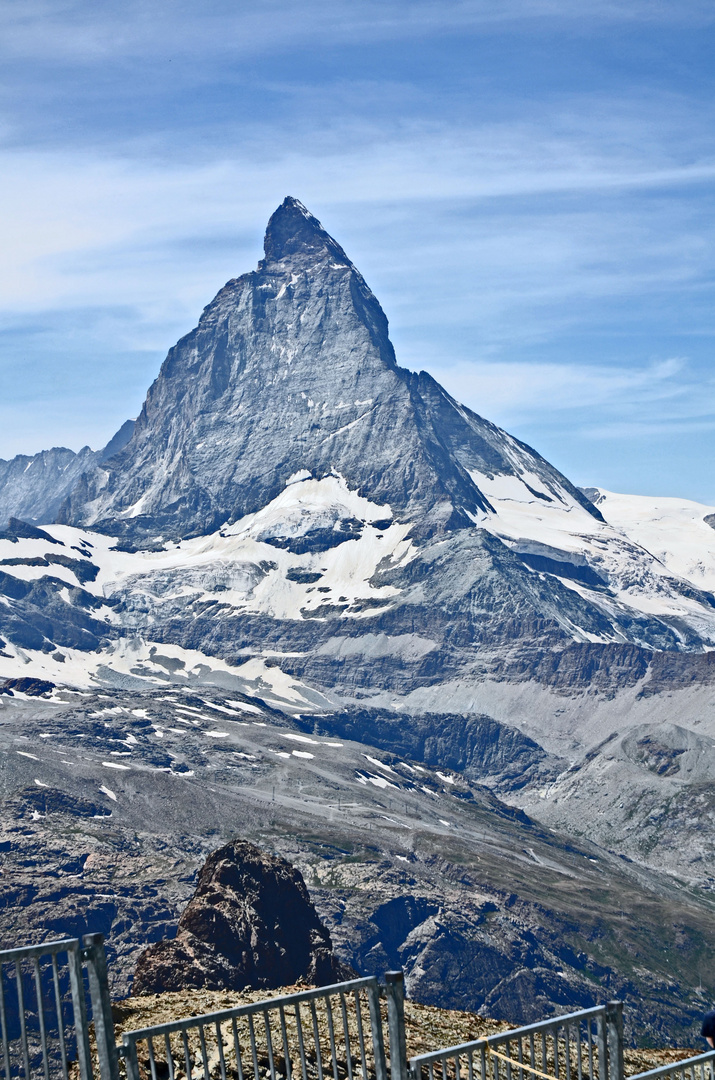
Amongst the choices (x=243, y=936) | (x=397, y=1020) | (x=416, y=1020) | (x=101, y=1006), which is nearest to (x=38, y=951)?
(x=101, y=1006)

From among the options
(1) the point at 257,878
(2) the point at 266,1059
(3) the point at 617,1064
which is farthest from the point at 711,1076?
(1) the point at 257,878

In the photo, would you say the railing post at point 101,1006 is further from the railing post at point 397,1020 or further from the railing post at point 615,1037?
the railing post at point 615,1037

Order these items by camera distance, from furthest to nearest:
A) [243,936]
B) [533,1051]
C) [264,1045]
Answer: [243,936]
[264,1045]
[533,1051]

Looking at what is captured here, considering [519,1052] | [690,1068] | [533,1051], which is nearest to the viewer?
[533,1051]

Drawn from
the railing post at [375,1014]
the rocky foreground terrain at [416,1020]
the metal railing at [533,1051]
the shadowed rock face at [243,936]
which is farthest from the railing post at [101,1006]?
the shadowed rock face at [243,936]

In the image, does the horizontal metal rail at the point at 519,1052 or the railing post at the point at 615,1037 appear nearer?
the horizontal metal rail at the point at 519,1052

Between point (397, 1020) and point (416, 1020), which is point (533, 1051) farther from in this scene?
point (416, 1020)

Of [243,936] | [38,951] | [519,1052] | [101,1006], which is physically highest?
[38,951]

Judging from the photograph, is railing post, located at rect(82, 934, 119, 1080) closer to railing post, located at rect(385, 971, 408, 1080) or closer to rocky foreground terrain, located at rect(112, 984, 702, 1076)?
railing post, located at rect(385, 971, 408, 1080)
